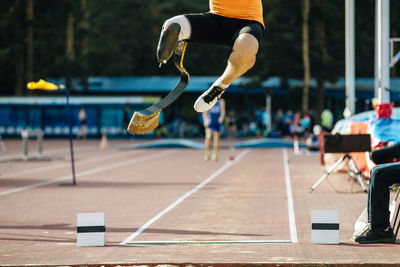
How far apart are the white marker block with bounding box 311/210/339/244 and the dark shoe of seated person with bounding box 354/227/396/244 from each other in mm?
355

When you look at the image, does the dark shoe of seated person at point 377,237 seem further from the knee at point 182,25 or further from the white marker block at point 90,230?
the knee at point 182,25

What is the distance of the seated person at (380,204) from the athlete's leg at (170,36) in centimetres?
362

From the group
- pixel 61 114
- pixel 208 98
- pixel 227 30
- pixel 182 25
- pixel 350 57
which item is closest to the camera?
pixel 182 25

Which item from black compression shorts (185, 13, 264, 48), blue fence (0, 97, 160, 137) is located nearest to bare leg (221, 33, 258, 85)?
black compression shorts (185, 13, 264, 48)

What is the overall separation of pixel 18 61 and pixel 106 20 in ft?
52.1

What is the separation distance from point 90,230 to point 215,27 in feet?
11.5

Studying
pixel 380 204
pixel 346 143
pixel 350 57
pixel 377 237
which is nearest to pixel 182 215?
pixel 346 143

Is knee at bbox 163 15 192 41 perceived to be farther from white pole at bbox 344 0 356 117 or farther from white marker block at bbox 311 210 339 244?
white pole at bbox 344 0 356 117

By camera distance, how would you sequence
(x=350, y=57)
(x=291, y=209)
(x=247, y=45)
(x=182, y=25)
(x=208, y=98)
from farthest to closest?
(x=350, y=57) → (x=291, y=209) → (x=208, y=98) → (x=182, y=25) → (x=247, y=45)

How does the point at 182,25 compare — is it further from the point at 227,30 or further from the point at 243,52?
the point at 243,52

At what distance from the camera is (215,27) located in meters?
6.23

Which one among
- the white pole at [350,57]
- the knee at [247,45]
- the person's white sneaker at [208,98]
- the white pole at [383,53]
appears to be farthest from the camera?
the white pole at [350,57]

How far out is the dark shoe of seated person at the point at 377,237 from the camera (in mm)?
8758

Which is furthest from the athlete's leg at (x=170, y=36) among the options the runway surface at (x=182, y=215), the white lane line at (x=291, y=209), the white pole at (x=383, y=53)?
the white pole at (x=383, y=53)
